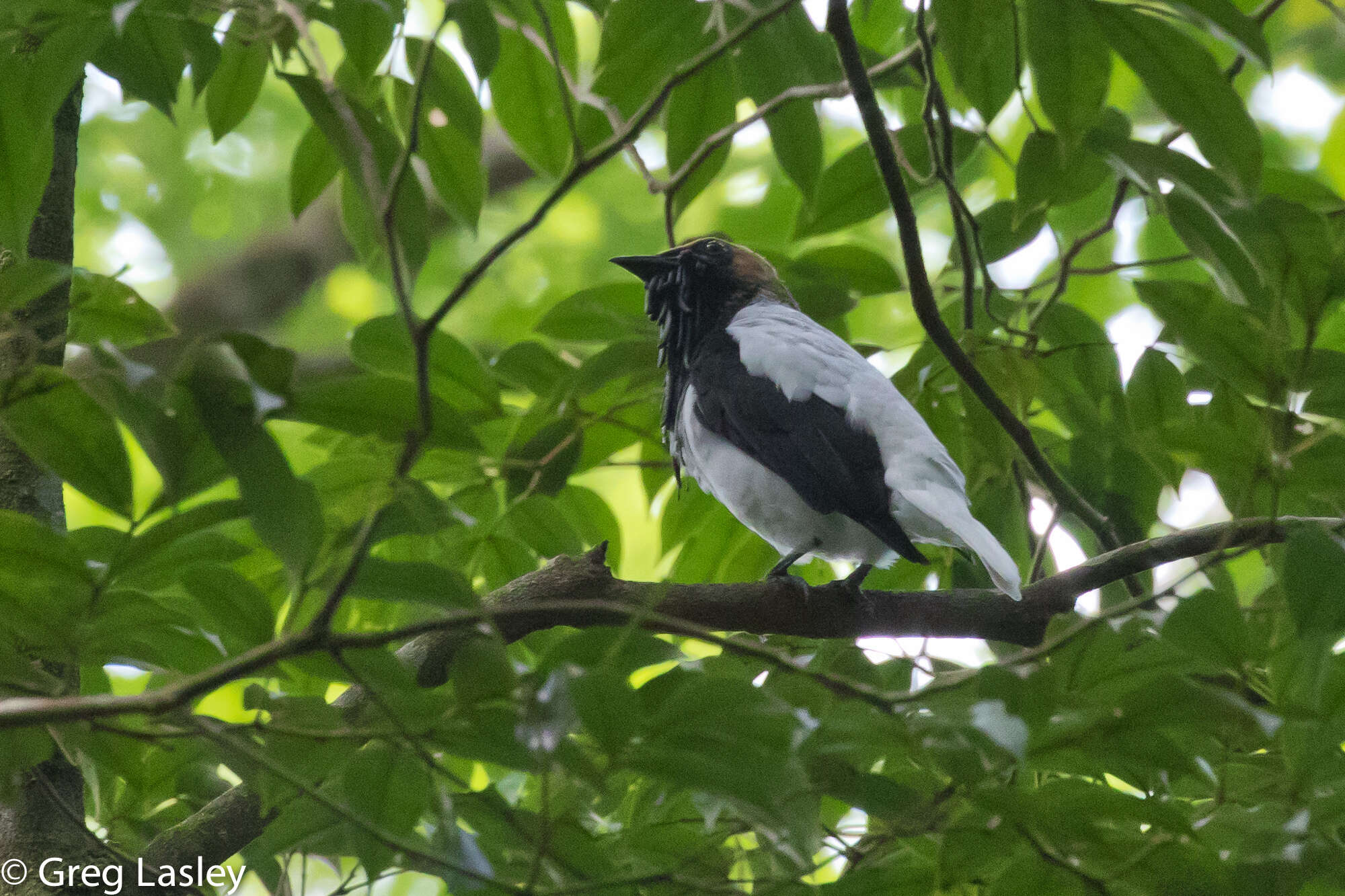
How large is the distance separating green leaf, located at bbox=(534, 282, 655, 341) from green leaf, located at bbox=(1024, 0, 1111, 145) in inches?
44.9

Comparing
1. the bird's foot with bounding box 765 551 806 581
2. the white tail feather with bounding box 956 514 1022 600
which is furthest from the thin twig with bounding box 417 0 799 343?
the bird's foot with bounding box 765 551 806 581

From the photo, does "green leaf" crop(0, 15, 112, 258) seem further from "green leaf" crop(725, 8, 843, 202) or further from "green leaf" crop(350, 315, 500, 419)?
"green leaf" crop(725, 8, 843, 202)

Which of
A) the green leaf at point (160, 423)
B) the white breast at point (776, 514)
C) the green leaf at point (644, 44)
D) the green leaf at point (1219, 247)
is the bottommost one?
the green leaf at point (160, 423)

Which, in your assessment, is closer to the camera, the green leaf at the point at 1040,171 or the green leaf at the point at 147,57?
the green leaf at the point at 147,57

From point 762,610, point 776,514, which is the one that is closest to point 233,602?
point 762,610

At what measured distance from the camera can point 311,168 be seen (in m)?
2.32

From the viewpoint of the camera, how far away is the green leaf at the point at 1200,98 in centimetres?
160

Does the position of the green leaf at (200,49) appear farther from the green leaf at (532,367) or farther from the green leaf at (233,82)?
the green leaf at (532,367)

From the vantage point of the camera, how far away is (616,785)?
6.35ft

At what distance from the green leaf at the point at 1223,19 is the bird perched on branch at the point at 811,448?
120cm

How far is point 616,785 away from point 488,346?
4.23 m

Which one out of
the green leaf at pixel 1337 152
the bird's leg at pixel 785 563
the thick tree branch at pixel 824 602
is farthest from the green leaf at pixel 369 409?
the green leaf at pixel 1337 152

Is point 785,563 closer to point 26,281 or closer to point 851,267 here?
point 851,267

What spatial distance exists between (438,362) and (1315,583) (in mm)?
1713
